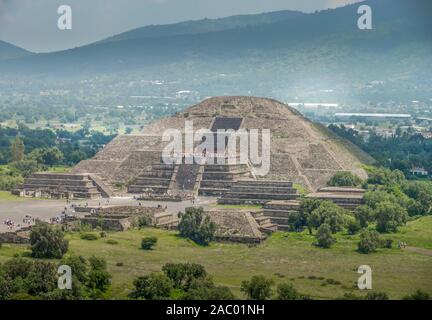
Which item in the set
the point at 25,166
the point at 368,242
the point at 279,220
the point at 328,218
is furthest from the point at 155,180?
the point at 368,242

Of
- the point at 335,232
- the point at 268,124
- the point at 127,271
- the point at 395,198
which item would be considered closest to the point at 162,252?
the point at 127,271

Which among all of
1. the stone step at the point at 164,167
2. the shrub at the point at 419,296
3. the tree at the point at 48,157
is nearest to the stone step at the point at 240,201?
the stone step at the point at 164,167

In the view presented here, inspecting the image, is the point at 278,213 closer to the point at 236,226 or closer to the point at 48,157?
the point at 236,226

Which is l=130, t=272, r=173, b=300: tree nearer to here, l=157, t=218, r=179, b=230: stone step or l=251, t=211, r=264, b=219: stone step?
l=157, t=218, r=179, b=230: stone step

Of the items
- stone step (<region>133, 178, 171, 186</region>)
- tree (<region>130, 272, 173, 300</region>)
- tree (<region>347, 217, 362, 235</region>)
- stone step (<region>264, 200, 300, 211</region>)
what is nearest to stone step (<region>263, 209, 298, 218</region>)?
stone step (<region>264, 200, 300, 211</region>)

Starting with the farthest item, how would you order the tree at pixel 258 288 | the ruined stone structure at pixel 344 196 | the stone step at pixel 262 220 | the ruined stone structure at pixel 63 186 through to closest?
1. the ruined stone structure at pixel 63 186
2. the ruined stone structure at pixel 344 196
3. the stone step at pixel 262 220
4. the tree at pixel 258 288

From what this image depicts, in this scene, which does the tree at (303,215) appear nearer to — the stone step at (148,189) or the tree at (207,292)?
the stone step at (148,189)
